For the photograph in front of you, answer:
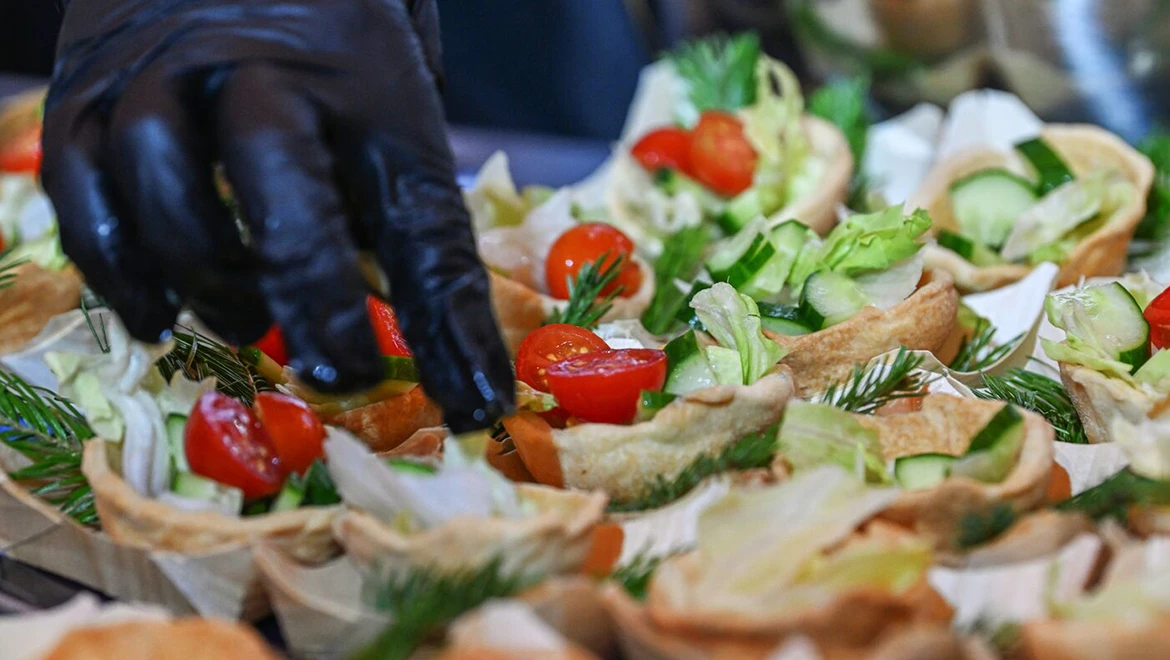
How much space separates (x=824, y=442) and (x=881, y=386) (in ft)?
0.75

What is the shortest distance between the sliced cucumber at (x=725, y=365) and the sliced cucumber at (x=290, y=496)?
0.51 meters

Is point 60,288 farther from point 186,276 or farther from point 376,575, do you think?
point 376,575

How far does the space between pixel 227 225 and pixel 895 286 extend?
3.00 feet

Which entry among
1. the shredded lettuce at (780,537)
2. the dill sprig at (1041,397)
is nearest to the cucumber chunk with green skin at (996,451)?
the shredded lettuce at (780,537)

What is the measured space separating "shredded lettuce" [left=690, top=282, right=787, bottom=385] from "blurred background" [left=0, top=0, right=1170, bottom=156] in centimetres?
132

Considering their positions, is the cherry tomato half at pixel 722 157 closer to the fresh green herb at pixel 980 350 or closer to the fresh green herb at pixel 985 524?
the fresh green herb at pixel 980 350

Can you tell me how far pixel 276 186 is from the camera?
1.04 metres

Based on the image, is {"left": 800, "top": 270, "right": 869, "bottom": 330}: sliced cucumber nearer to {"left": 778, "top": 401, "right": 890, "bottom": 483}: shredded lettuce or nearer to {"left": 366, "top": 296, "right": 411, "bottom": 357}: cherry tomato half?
{"left": 778, "top": 401, "right": 890, "bottom": 483}: shredded lettuce

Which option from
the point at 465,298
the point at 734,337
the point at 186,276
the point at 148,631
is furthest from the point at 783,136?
the point at 148,631

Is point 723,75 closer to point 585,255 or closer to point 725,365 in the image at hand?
point 585,255

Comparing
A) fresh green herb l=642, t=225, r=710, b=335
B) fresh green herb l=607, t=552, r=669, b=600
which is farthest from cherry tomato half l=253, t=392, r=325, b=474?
fresh green herb l=642, t=225, r=710, b=335

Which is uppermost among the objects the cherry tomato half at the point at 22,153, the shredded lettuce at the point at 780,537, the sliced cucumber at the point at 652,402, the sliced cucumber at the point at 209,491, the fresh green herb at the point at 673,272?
the shredded lettuce at the point at 780,537

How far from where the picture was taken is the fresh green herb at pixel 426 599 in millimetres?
970

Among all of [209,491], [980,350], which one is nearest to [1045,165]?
[980,350]
